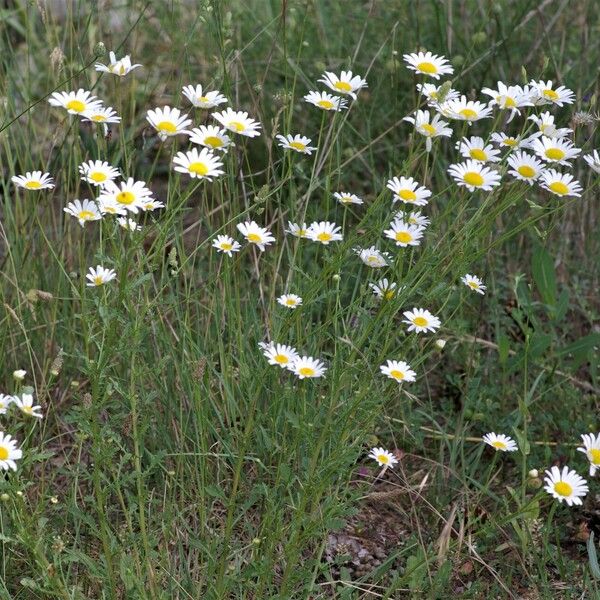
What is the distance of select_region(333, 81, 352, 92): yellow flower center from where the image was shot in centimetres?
199

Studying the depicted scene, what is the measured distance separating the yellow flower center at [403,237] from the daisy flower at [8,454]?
2.51ft

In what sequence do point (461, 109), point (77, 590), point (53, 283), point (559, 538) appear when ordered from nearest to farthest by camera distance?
point (77, 590) < point (461, 109) < point (559, 538) < point (53, 283)

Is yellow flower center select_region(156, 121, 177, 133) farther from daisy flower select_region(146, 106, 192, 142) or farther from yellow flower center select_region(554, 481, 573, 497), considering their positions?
yellow flower center select_region(554, 481, 573, 497)

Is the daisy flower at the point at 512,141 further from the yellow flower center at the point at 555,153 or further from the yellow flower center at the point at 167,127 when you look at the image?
the yellow flower center at the point at 167,127

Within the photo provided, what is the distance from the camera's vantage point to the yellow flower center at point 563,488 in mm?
1688

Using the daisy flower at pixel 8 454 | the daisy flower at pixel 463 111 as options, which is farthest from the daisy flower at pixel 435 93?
the daisy flower at pixel 8 454

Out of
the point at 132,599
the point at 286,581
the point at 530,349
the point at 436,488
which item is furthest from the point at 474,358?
the point at 132,599

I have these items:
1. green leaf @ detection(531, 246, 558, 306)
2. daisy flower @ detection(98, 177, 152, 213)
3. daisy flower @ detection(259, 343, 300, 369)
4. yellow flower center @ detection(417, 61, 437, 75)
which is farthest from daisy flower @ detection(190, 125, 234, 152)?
green leaf @ detection(531, 246, 558, 306)

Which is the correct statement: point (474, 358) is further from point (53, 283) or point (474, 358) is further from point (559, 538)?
point (53, 283)

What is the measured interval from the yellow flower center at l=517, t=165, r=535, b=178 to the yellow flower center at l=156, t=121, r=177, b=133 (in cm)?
61

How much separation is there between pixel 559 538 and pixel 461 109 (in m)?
0.95

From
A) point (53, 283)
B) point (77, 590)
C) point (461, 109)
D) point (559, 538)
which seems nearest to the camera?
point (77, 590)

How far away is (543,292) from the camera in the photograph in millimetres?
2609

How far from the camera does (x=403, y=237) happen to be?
1880 millimetres
